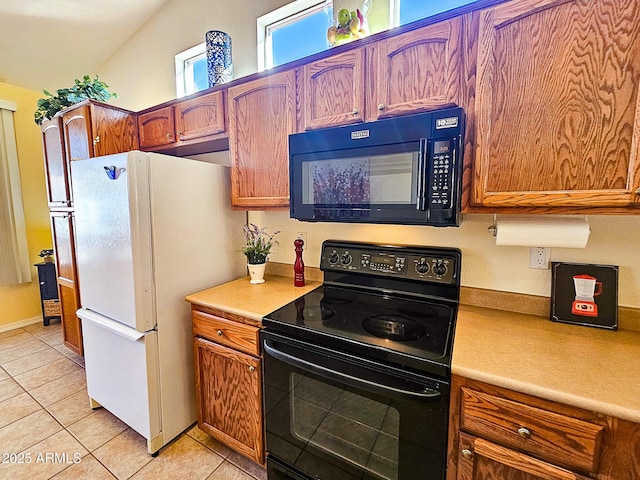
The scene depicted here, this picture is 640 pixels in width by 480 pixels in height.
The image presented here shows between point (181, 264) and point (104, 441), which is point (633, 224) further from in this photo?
point (104, 441)

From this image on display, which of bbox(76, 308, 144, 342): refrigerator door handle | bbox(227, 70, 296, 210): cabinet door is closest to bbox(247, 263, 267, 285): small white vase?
bbox(227, 70, 296, 210): cabinet door

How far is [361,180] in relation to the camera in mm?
1301

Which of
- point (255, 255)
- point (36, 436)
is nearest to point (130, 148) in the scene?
point (255, 255)

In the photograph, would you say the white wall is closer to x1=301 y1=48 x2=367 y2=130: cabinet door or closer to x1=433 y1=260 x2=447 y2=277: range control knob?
x1=433 y1=260 x2=447 y2=277: range control knob

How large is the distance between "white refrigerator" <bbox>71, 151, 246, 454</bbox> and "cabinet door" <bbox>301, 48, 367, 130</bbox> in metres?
0.76

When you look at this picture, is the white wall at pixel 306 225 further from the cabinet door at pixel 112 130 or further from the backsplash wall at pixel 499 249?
the cabinet door at pixel 112 130

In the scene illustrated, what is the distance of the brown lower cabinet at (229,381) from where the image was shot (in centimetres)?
143

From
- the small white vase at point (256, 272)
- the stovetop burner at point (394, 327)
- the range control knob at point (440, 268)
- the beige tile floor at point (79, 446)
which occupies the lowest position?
Answer: the beige tile floor at point (79, 446)

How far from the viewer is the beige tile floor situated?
1.55m

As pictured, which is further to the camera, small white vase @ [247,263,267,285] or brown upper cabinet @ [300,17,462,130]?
small white vase @ [247,263,267,285]

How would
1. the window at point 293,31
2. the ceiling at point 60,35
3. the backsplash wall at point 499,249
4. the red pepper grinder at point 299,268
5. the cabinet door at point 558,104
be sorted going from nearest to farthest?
the cabinet door at point 558,104, the backsplash wall at point 499,249, the red pepper grinder at point 299,268, the window at point 293,31, the ceiling at point 60,35

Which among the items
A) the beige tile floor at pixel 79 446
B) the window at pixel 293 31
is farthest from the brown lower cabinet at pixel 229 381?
the window at pixel 293 31

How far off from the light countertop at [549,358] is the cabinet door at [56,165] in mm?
2081

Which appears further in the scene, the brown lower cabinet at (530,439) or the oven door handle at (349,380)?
the oven door handle at (349,380)
